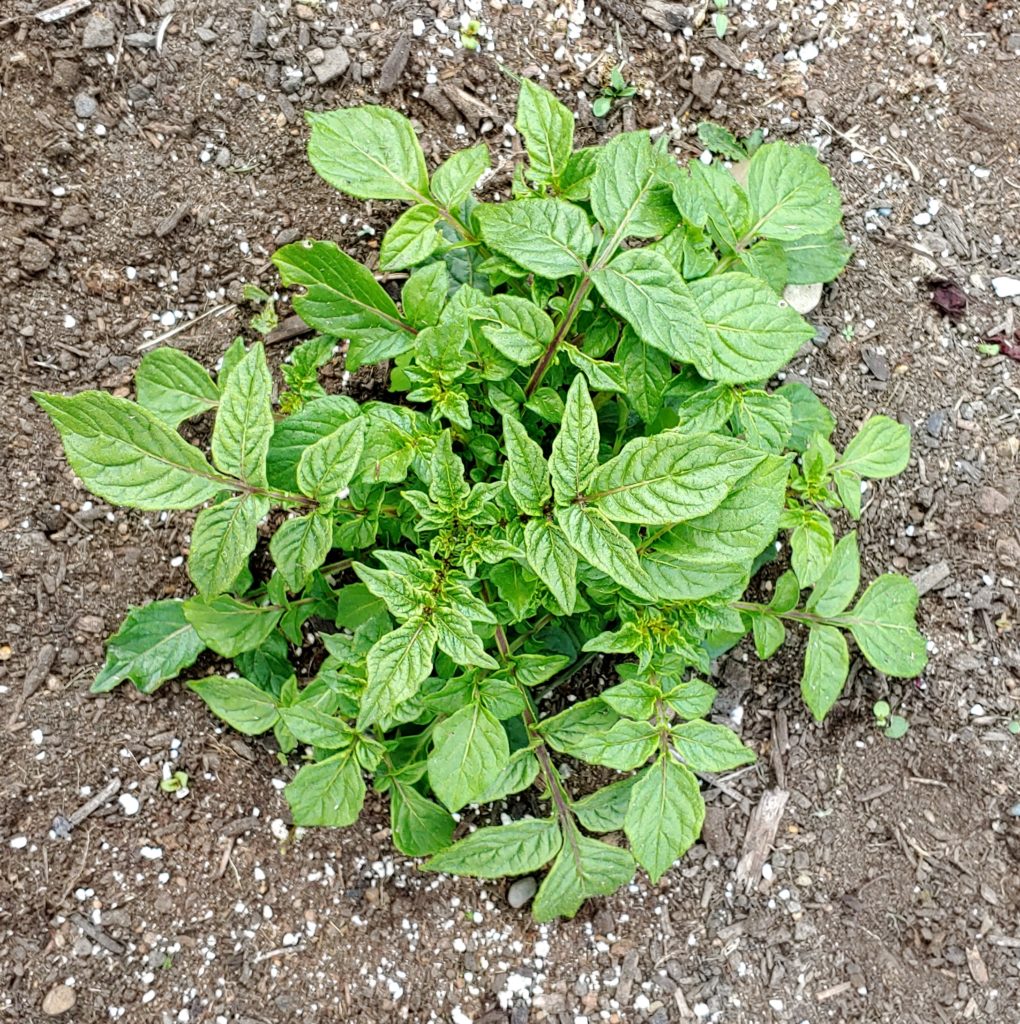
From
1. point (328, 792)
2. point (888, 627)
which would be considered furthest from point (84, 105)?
point (888, 627)

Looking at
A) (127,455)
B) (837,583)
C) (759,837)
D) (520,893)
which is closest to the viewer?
(127,455)

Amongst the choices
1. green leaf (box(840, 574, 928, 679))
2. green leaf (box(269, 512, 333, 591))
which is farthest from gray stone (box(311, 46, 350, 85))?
green leaf (box(840, 574, 928, 679))

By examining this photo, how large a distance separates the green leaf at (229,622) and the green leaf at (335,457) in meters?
0.65

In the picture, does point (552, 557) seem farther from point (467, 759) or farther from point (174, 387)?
point (174, 387)

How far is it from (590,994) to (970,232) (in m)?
2.64

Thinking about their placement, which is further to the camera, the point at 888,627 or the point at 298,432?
the point at 888,627

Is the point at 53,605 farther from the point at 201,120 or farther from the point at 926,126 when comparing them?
the point at 926,126

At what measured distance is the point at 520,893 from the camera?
2795mm

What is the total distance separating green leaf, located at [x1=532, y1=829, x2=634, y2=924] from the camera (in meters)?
2.50

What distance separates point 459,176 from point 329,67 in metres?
0.89

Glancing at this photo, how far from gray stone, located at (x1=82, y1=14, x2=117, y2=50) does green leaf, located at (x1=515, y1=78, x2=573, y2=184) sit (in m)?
1.35

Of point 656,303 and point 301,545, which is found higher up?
point 656,303

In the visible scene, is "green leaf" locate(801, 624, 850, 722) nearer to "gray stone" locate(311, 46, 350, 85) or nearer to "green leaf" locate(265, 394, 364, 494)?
"green leaf" locate(265, 394, 364, 494)

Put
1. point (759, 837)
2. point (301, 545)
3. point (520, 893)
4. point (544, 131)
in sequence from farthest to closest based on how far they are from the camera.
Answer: point (759, 837)
point (520, 893)
point (544, 131)
point (301, 545)
